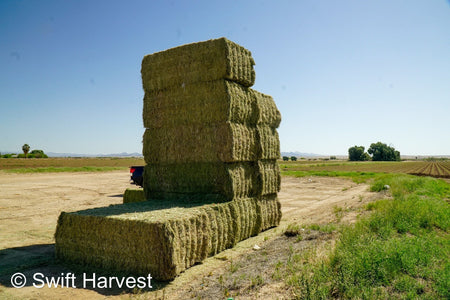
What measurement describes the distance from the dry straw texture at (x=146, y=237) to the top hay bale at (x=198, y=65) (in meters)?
3.31

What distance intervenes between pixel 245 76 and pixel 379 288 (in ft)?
19.7

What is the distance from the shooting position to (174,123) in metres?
8.36

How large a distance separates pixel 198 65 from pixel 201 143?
202 centimetres

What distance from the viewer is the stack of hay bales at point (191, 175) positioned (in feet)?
18.9

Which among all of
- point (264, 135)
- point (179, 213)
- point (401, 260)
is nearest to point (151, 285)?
point (179, 213)

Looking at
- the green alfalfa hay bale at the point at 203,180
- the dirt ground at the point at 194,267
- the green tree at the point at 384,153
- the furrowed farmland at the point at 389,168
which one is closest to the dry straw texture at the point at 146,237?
the dirt ground at the point at 194,267

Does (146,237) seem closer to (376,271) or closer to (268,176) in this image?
(376,271)

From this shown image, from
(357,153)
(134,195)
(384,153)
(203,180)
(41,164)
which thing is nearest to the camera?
(203,180)

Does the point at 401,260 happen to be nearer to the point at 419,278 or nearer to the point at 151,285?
the point at 419,278

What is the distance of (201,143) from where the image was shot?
798cm

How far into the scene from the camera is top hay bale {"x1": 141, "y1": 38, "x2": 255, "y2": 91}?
7711 mm

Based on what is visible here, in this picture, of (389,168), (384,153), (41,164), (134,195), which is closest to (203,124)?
(134,195)

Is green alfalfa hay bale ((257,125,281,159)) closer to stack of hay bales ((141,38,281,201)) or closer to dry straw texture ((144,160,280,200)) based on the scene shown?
stack of hay bales ((141,38,281,201))

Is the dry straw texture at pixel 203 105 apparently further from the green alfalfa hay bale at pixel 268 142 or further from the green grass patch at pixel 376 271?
the green grass patch at pixel 376 271
